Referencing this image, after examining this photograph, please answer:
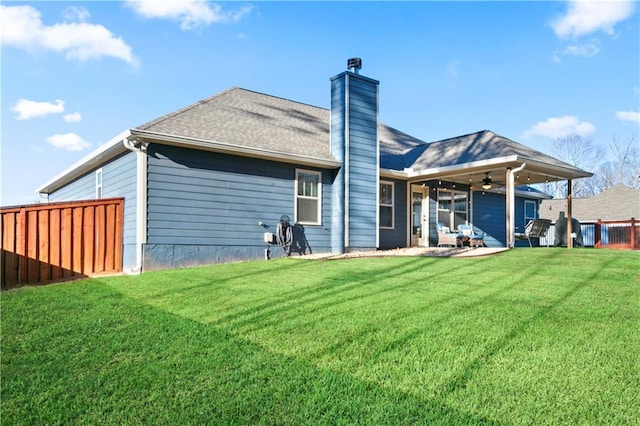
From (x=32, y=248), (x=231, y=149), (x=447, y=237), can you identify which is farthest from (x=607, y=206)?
(x=32, y=248)

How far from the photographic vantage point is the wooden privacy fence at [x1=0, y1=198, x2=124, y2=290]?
→ 25.3ft

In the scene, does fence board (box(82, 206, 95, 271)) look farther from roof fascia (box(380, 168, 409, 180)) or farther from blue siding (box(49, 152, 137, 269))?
roof fascia (box(380, 168, 409, 180))

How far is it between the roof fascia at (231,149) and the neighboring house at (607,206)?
70.6 feet

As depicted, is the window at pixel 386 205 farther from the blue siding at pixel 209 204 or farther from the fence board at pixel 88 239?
the fence board at pixel 88 239

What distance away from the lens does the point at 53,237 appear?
795 centimetres

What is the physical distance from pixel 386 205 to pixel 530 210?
31.6ft

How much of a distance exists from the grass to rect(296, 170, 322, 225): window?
5060 mm

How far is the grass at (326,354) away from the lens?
94.0 inches

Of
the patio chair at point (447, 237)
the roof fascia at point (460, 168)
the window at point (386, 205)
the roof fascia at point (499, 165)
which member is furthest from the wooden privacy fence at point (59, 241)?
the patio chair at point (447, 237)

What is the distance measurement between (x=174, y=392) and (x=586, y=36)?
19.4 metres

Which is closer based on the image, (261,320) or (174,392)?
(174,392)

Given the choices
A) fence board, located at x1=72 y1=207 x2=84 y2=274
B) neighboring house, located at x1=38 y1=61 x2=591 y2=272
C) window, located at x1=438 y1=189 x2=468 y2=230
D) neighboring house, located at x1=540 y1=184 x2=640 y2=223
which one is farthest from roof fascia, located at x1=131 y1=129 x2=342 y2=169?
neighboring house, located at x1=540 y1=184 x2=640 y2=223

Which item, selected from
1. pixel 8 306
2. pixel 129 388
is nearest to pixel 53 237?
pixel 8 306

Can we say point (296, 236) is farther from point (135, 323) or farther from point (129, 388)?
point (129, 388)
